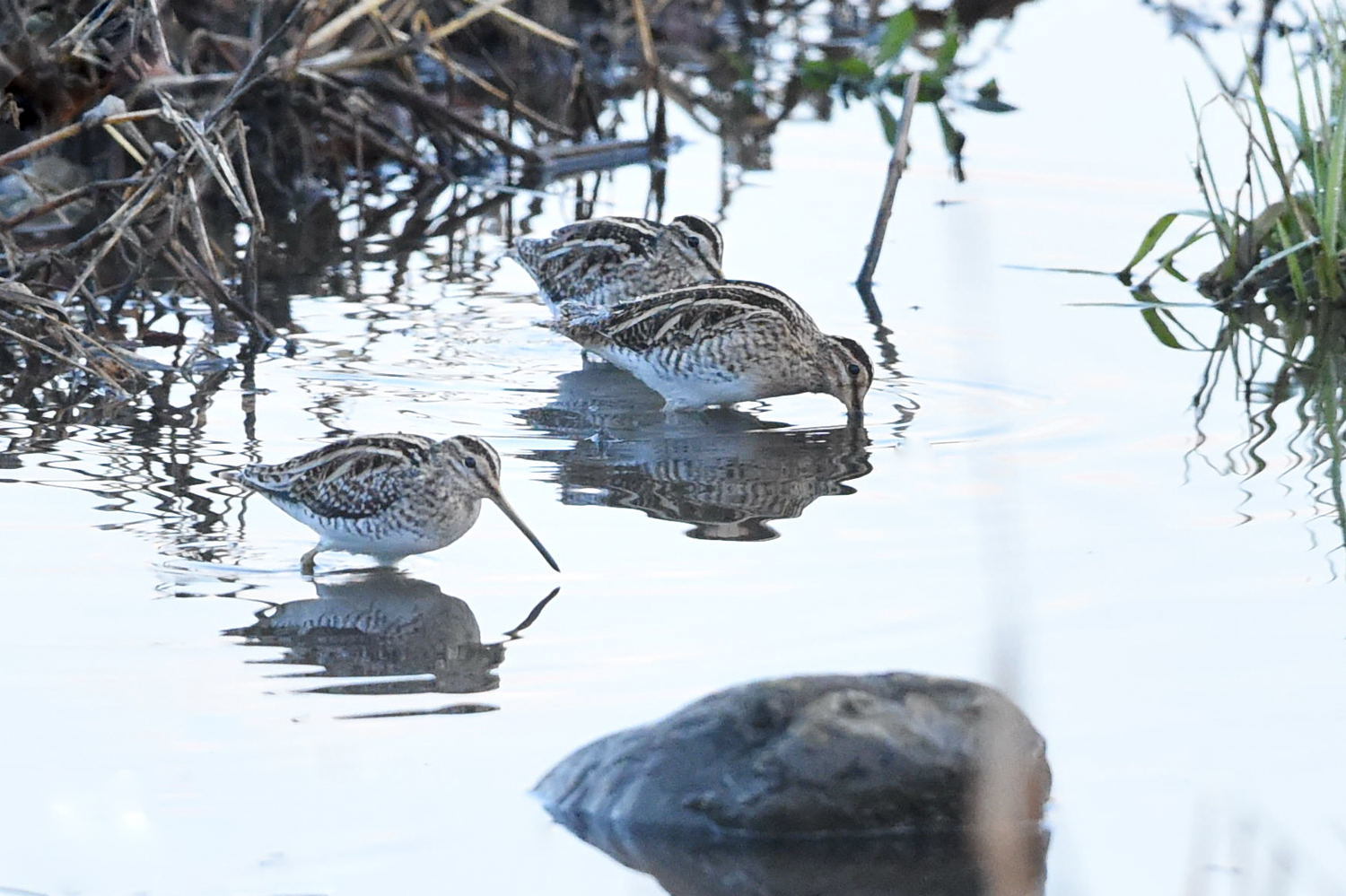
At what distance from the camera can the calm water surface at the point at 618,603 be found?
4137 mm

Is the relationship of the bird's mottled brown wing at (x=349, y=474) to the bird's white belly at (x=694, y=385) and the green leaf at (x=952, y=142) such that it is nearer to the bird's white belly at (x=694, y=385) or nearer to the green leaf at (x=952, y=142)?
the bird's white belly at (x=694, y=385)

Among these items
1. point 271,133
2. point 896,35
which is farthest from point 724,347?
point 896,35

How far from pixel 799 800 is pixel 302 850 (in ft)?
3.30

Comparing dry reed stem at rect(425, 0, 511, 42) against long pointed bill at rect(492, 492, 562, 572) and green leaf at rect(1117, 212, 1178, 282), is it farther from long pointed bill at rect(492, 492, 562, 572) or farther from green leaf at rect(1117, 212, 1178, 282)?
long pointed bill at rect(492, 492, 562, 572)

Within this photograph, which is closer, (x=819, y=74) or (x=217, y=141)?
(x=217, y=141)

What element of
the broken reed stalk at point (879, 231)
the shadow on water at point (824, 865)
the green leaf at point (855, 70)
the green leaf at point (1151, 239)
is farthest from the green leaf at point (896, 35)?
the shadow on water at point (824, 865)

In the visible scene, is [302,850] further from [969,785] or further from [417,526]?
[417,526]

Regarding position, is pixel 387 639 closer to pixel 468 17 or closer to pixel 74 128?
pixel 74 128

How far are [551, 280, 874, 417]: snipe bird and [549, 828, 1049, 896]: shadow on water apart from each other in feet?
11.9

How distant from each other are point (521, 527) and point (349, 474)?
0.58 m

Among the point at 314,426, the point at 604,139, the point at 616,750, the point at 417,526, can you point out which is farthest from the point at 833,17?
the point at 616,750

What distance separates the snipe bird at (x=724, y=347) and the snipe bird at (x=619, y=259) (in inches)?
29.9

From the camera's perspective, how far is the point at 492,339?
8.79m

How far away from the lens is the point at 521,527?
A: 5.69m
